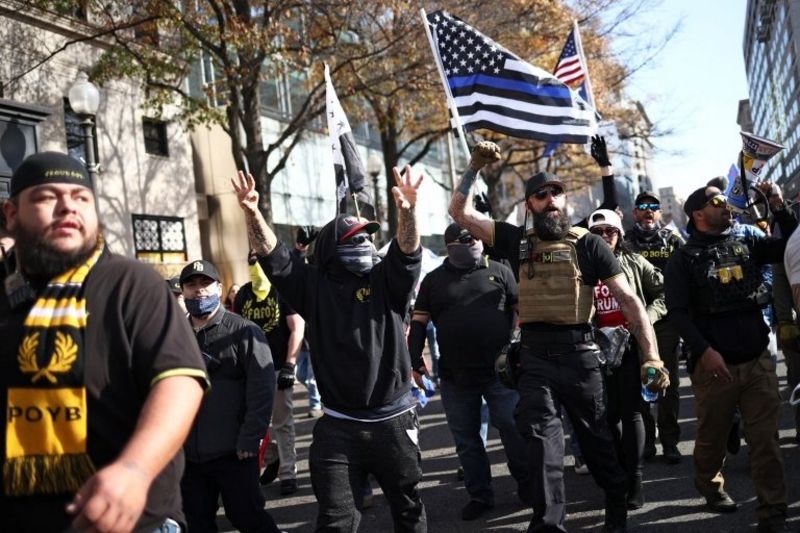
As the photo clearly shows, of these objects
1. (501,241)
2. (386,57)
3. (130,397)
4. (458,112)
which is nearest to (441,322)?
(501,241)

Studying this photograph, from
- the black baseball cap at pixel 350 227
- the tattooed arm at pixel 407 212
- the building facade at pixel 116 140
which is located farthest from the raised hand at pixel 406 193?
the building facade at pixel 116 140

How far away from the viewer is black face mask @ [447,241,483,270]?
21.8 feet

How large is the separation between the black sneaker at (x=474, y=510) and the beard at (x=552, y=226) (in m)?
2.08

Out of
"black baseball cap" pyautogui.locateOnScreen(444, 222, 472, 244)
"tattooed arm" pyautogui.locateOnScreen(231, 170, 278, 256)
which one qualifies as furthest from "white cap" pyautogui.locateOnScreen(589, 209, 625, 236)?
"tattooed arm" pyautogui.locateOnScreen(231, 170, 278, 256)

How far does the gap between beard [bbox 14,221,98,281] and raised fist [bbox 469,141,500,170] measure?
2780 mm

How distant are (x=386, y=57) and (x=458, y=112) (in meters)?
8.70

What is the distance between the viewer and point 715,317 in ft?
17.3

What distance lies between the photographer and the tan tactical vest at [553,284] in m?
5.08

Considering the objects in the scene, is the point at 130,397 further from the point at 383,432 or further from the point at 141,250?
the point at 141,250

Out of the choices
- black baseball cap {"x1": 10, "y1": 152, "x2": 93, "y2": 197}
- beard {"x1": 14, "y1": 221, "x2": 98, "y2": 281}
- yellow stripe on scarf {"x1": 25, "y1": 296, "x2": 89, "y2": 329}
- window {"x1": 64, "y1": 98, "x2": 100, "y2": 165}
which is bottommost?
yellow stripe on scarf {"x1": 25, "y1": 296, "x2": 89, "y2": 329}

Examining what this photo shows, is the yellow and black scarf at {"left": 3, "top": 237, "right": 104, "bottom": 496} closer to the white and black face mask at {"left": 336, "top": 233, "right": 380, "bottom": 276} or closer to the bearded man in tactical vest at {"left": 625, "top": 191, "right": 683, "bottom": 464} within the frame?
the white and black face mask at {"left": 336, "top": 233, "right": 380, "bottom": 276}

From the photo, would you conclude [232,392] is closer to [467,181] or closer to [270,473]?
[467,181]

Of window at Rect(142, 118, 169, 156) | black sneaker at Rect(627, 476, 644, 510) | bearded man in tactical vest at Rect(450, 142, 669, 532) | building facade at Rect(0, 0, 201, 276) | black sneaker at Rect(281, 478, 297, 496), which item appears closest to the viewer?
bearded man in tactical vest at Rect(450, 142, 669, 532)

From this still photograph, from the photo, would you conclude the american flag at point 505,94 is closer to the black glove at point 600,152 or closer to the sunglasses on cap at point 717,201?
the black glove at point 600,152
